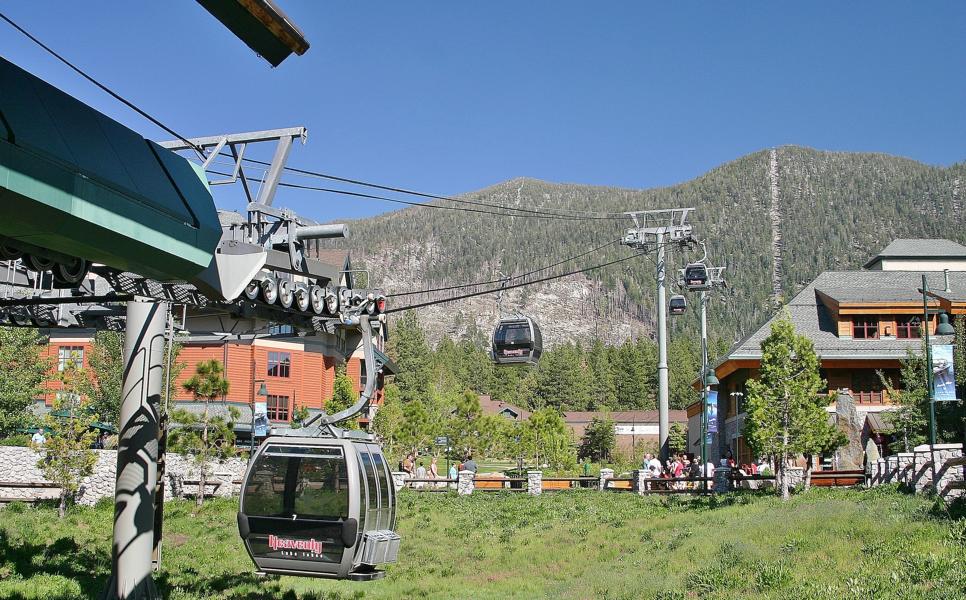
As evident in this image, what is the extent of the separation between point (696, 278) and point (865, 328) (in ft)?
43.3

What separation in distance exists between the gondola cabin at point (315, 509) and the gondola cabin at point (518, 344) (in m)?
14.9

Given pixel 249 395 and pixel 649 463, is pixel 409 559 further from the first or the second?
pixel 249 395

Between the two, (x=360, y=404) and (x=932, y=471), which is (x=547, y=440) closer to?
(x=932, y=471)

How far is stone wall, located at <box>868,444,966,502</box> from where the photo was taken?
21.1 m

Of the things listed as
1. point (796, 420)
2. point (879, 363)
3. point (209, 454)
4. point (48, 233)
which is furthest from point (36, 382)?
point (879, 363)

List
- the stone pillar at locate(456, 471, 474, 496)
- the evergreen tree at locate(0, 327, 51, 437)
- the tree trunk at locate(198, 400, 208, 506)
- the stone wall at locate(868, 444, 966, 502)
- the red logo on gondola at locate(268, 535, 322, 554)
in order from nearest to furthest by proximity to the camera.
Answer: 1. the red logo on gondola at locate(268, 535, 322, 554)
2. the stone wall at locate(868, 444, 966, 502)
3. the tree trunk at locate(198, 400, 208, 506)
4. the stone pillar at locate(456, 471, 474, 496)
5. the evergreen tree at locate(0, 327, 51, 437)

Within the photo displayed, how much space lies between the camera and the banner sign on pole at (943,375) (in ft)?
78.5

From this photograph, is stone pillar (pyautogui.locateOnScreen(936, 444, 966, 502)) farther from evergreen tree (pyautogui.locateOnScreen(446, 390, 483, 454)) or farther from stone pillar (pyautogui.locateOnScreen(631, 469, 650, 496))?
evergreen tree (pyautogui.locateOnScreen(446, 390, 483, 454))

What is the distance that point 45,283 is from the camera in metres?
14.6

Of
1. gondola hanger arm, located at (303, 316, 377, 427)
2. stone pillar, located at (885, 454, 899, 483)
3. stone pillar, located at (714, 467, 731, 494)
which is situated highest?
gondola hanger arm, located at (303, 316, 377, 427)

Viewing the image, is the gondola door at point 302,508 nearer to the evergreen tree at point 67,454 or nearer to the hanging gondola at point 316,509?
the hanging gondola at point 316,509

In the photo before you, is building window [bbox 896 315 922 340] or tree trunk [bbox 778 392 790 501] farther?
building window [bbox 896 315 922 340]

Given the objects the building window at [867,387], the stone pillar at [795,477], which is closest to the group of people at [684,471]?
the stone pillar at [795,477]

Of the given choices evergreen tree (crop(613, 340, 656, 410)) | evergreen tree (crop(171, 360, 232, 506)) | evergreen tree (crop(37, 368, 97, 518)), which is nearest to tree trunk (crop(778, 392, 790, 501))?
evergreen tree (crop(171, 360, 232, 506))
